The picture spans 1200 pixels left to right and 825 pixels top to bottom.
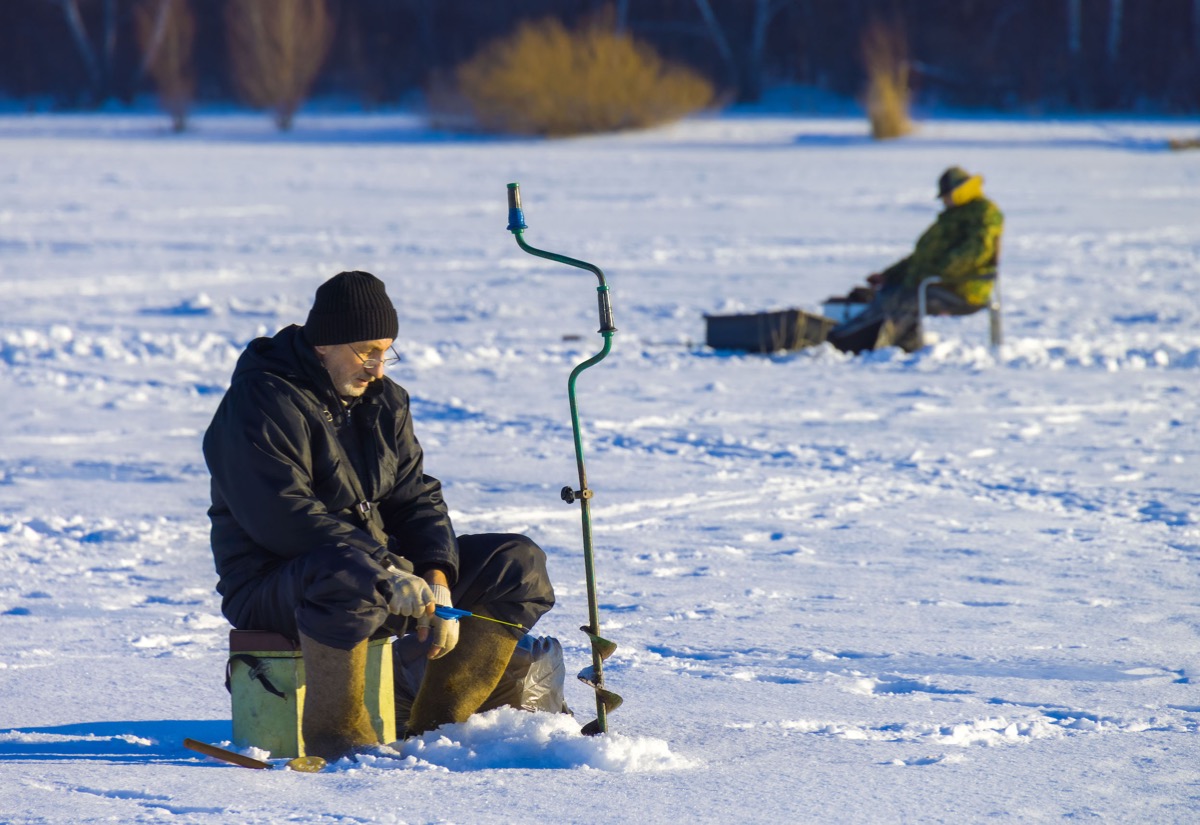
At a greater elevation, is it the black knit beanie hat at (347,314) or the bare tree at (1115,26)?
the bare tree at (1115,26)

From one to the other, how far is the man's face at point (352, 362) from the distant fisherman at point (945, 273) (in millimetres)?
5873

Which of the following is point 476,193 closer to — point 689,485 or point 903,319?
point 903,319

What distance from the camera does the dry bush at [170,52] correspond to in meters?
35.9

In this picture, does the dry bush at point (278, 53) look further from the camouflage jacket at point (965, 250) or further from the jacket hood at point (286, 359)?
the jacket hood at point (286, 359)

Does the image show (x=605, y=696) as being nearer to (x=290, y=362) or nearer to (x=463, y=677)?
(x=463, y=677)

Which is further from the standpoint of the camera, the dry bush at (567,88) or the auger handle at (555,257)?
the dry bush at (567,88)

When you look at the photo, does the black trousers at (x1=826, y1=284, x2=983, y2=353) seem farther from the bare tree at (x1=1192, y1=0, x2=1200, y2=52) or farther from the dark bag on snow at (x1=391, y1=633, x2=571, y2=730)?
the bare tree at (x1=1192, y1=0, x2=1200, y2=52)

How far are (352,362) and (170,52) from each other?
1502 inches

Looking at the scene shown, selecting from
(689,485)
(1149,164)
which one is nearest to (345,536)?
(689,485)

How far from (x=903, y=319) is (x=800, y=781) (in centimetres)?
616

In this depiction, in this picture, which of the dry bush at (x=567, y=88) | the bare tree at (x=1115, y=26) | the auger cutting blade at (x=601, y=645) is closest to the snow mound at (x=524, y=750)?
the auger cutting blade at (x=601, y=645)

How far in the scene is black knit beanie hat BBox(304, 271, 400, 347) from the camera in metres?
3.14

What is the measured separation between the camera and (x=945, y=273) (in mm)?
8695

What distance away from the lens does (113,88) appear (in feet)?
158
